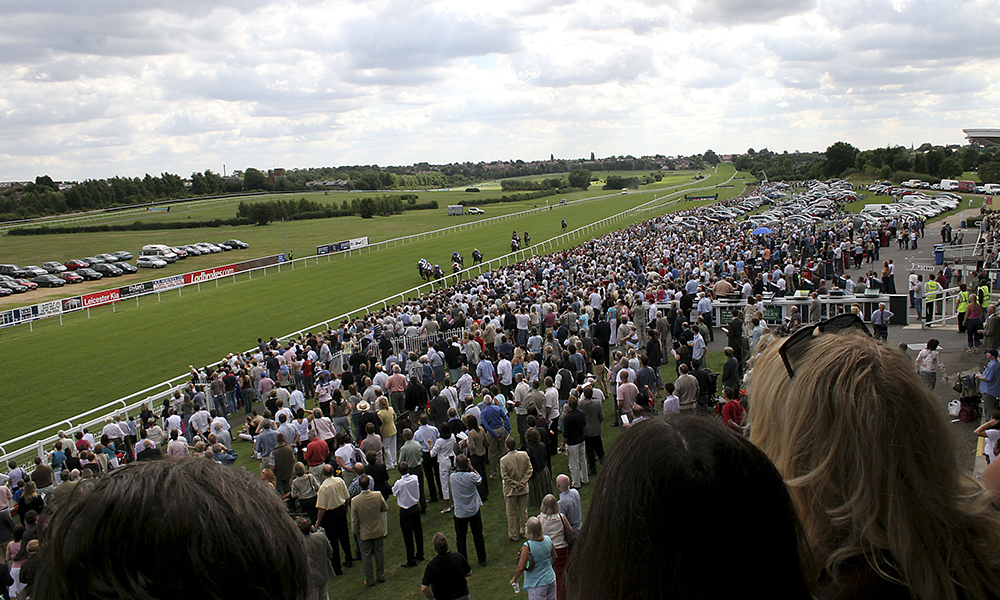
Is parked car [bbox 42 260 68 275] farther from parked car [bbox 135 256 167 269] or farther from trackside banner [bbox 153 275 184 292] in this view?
trackside banner [bbox 153 275 184 292]

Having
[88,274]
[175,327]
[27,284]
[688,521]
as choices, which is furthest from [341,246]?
[688,521]

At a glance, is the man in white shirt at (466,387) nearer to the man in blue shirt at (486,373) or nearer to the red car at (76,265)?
the man in blue shirt at (486,373)

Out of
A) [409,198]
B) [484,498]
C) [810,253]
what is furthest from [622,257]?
[409,198]

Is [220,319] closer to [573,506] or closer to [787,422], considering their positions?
[573,506]

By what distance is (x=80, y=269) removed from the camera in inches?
1864

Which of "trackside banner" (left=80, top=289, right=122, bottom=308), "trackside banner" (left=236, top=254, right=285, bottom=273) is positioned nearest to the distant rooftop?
"trackside banner" (left=236, top=254, right=285, bottom=273)

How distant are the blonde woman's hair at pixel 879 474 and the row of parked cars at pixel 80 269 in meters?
51.0

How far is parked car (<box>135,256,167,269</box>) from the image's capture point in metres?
51.1

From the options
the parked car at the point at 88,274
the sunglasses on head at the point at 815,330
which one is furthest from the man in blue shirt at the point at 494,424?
the parked car at the point at 88,274

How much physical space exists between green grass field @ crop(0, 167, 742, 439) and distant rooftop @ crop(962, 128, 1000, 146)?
24.5m

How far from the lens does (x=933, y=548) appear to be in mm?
1429

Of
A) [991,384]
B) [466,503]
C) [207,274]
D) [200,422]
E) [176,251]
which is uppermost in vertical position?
[176,251]

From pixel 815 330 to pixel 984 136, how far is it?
39.8 meters

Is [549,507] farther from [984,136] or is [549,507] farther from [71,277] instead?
[71,277]
